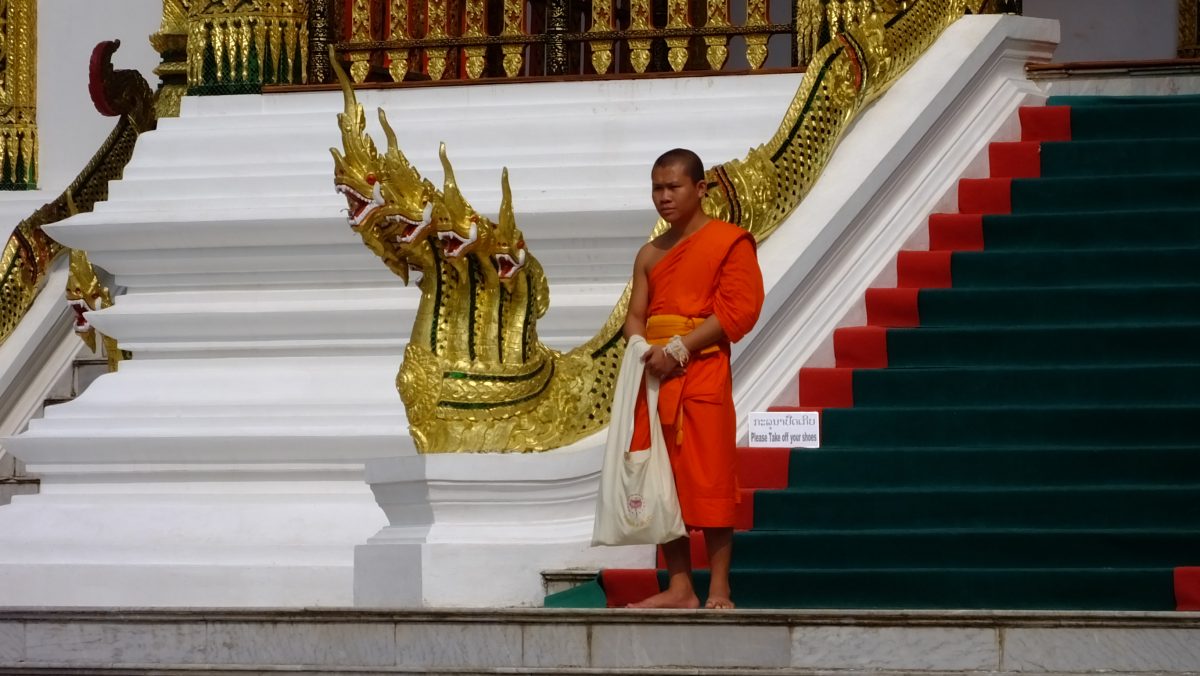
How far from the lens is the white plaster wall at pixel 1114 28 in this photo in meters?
12.5

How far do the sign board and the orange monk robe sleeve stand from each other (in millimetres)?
1147

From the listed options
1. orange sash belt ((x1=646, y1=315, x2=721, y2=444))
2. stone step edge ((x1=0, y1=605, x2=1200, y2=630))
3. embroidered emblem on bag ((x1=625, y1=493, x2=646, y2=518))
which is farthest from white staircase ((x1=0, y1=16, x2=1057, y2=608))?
stone step edge ((x1=0, y1=605, x2=1200, y2=630))

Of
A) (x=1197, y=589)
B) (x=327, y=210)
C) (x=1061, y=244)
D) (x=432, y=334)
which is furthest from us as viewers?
(x=327, y=210)

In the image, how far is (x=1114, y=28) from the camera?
12656 mm

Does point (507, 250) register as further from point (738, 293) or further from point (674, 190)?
point (738, 293)

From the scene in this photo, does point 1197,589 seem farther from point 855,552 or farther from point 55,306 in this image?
point 55,306

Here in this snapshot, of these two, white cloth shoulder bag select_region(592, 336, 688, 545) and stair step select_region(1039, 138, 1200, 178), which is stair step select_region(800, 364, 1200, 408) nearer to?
stair step select_region(1039, 138, 1200, 178)

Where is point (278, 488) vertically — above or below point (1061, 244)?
below

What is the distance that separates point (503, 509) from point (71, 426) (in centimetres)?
239

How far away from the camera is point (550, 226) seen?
8.67 meters

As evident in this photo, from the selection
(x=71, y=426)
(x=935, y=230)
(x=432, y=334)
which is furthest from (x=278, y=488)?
(x=935, y=230)

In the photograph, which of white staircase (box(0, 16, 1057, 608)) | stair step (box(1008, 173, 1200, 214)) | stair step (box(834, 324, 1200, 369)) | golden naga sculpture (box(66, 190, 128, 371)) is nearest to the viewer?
stair step (box(834, 324, 1200, 369))

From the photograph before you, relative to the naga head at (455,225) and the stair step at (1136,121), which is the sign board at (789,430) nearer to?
the naga head at (455,225)

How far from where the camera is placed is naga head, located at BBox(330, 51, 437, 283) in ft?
23.3
